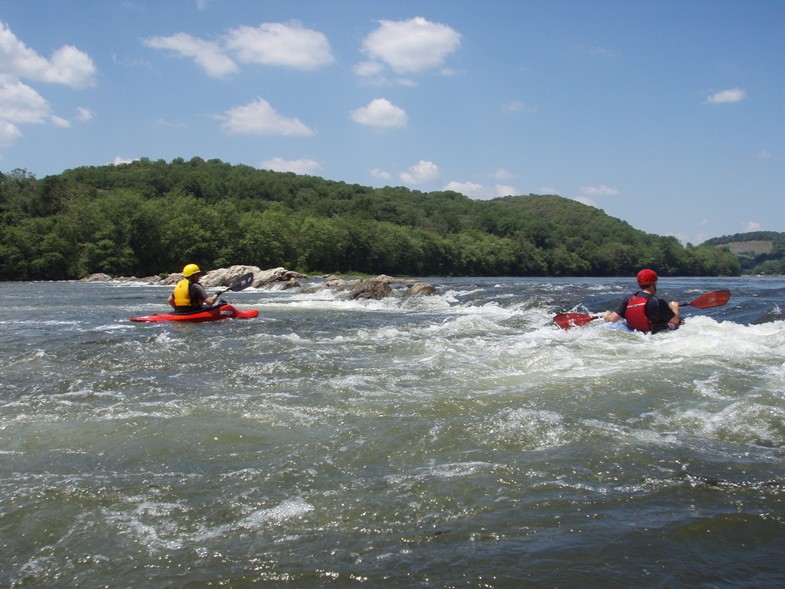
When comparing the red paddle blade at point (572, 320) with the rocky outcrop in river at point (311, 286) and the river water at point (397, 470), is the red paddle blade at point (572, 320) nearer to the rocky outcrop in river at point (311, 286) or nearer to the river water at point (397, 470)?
the river water at point (397, 470)

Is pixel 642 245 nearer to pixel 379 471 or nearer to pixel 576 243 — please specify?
pixel 576 243

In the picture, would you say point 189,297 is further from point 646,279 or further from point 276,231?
point 276,231

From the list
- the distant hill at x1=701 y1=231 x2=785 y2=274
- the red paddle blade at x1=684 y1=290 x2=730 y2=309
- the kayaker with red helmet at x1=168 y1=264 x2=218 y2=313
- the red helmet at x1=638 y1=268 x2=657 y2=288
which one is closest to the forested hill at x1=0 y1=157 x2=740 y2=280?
the distant hill at x1=701 y1=231 x2=785 y2=274

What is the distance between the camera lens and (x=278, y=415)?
18.2ft

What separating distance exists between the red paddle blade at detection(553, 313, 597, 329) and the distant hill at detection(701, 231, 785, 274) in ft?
371

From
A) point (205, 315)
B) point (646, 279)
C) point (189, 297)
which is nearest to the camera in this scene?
point (646, 279)

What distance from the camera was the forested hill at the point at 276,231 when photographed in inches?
2302

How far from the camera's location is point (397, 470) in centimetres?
407

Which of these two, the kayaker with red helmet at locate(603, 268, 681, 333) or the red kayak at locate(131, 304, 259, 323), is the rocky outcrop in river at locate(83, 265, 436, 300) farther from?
the kayaker with red helmet at locate(603, 268, 681, 333)

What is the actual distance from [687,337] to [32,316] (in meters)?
15.9

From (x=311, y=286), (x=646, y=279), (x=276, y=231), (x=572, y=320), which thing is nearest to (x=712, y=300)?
(x=572, y=320)

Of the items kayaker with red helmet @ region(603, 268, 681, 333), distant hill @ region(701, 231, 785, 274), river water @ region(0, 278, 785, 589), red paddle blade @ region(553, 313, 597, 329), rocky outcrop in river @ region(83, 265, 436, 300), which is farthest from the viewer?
distant hill @ region(701, 231, 785, 274)

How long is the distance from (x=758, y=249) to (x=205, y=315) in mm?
147886

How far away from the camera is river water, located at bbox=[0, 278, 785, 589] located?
281cm
